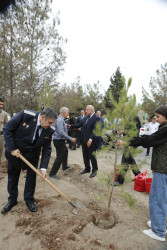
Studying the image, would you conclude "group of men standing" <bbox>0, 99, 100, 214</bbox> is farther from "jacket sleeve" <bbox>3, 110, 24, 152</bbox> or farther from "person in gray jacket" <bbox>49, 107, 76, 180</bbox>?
"person in gray jacket" <bbox>49, 107, 76, 180</bbox>

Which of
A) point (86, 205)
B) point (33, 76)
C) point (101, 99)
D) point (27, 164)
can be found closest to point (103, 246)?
point (86, 205)

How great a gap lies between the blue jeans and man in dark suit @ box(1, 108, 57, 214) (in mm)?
1737

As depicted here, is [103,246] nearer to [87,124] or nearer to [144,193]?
[144,193]

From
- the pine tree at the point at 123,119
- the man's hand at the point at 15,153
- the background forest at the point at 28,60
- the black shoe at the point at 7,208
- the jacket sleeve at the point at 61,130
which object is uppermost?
the background forest at the point at 28,60

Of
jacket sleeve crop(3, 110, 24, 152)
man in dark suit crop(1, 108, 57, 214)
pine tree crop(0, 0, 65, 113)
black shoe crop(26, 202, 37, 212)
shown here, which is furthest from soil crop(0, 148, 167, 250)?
pine tree crop(0, 0, 65, 113)

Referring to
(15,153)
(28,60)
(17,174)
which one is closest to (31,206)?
(17,174)

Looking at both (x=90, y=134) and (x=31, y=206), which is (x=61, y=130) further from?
(x=31, y=206)

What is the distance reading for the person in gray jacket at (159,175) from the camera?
214 centimetres

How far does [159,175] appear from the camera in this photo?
7.16 ft

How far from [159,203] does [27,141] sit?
2.19 m

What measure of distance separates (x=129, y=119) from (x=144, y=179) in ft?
6.90

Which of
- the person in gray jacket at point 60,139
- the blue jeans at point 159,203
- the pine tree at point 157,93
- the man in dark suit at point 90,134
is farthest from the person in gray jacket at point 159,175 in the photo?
the pine tree at point 157,93

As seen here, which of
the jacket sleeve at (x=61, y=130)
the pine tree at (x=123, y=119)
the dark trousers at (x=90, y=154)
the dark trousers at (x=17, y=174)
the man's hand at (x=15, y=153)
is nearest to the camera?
the pine tree at (x=123, y=119)

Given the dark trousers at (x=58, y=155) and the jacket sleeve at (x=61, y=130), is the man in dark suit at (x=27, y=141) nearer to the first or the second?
the jacket sleeve at (x=61, y=130)
